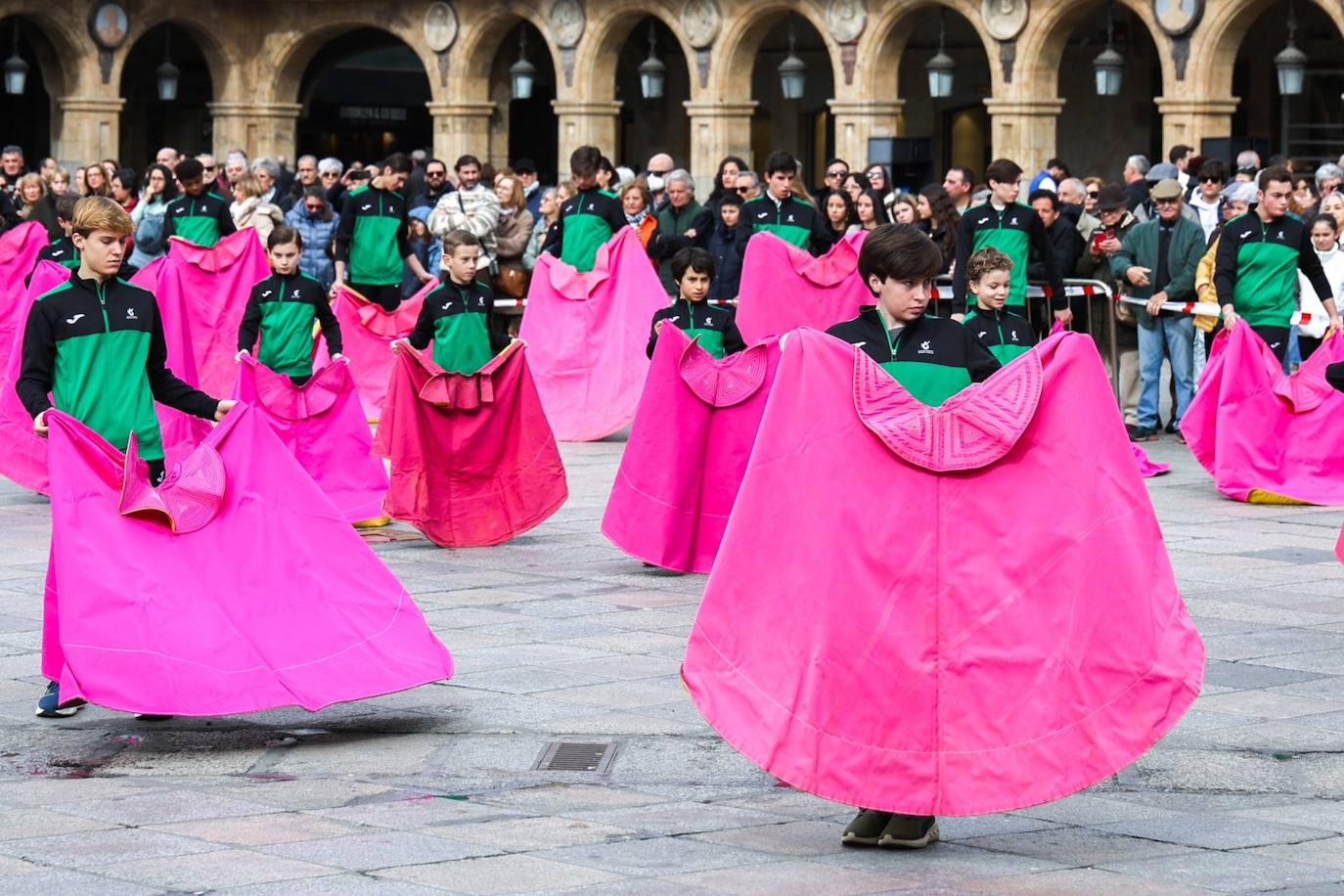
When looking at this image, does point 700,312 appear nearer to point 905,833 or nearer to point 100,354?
point 100,354

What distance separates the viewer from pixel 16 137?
134 feet

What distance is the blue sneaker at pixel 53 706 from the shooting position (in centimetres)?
794

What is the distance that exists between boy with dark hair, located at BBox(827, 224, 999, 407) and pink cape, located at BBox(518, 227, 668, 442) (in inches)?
383

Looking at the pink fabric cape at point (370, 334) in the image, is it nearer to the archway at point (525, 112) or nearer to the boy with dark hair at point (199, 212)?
the boy with dark hair at point (199, 212)

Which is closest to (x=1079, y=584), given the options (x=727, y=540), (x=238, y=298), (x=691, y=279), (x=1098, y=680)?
(x=1098, y=680)

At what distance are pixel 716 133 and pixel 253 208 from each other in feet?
50.2

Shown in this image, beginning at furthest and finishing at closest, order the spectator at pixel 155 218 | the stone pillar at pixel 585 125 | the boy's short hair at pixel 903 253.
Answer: the stone pillar at pixel 585 125
the spectator at pixel 155 218
the boy's short hair at pixel 903 253

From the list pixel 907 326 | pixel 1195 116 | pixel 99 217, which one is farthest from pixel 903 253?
pixel 1195 116

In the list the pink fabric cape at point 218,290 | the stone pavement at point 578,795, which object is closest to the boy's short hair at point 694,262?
the stone pavement at point 578,795

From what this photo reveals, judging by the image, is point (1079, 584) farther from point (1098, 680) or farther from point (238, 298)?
point (238, 298)

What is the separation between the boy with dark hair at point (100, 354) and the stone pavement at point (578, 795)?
0.96 meters

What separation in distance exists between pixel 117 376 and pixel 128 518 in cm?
109

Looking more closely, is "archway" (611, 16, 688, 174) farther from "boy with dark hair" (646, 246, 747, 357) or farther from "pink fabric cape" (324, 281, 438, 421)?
"boy with dark hair" (646, 246, 747, 357)

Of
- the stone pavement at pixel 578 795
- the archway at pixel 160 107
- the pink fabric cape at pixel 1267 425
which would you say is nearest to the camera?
the stone pavement at pixel 578 795
